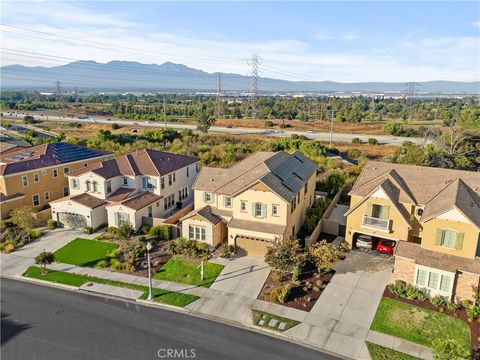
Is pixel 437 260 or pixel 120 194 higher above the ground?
pixel 120 194

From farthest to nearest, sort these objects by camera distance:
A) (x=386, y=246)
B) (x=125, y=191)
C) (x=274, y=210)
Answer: (x=125, y=191) < (x=386, y=246) < (x=274, y=210)

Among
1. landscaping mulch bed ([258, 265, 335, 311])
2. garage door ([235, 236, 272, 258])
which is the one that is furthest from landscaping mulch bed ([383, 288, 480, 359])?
garage door ([235, 236, 272, 258])

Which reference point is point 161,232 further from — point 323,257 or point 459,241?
point 459,241

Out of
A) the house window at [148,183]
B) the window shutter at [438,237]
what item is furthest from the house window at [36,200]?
the window shutter at [438,237]

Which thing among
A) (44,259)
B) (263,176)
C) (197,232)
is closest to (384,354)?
(263,176)

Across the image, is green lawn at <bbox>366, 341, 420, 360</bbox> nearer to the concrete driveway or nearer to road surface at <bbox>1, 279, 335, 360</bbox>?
road surface at <bbox>1, 279, 335, 360</bbox>

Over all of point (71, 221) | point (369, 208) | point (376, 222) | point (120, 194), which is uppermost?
point (369, 208)

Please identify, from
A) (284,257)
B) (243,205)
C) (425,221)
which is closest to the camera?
(425,221)

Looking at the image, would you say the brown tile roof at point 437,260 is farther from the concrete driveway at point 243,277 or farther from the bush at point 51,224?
the bush at point 51,224
